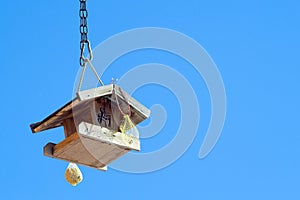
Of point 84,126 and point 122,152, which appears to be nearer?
point 84,126

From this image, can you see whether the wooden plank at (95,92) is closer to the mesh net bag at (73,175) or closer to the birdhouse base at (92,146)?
the birdhouse base at (92,146)

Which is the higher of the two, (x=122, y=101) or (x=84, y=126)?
(x=122, y=101)

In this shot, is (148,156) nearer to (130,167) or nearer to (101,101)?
(130,167)

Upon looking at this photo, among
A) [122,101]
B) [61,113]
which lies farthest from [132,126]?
[61,113]

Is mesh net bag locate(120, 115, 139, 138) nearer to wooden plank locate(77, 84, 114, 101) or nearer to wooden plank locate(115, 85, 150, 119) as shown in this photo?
wooden plank locate(115, 85, 150, 119)

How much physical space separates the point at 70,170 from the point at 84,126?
28.6 inches

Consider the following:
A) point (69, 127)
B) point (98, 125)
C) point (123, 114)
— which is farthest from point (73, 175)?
point (123, 114)

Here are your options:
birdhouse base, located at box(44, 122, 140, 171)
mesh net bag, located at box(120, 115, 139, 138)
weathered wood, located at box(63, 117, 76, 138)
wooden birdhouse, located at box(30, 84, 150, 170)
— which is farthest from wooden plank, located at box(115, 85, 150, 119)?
weathered wood, located at box(63, 117, 76, 138)

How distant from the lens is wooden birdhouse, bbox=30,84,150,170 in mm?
5852

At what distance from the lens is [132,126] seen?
6.24m

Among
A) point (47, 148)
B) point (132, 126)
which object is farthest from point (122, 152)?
point (47, 148)

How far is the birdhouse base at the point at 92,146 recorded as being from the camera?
5762mm

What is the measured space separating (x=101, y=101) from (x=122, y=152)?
48 centimetres

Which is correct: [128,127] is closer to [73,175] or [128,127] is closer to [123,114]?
[123,114]
